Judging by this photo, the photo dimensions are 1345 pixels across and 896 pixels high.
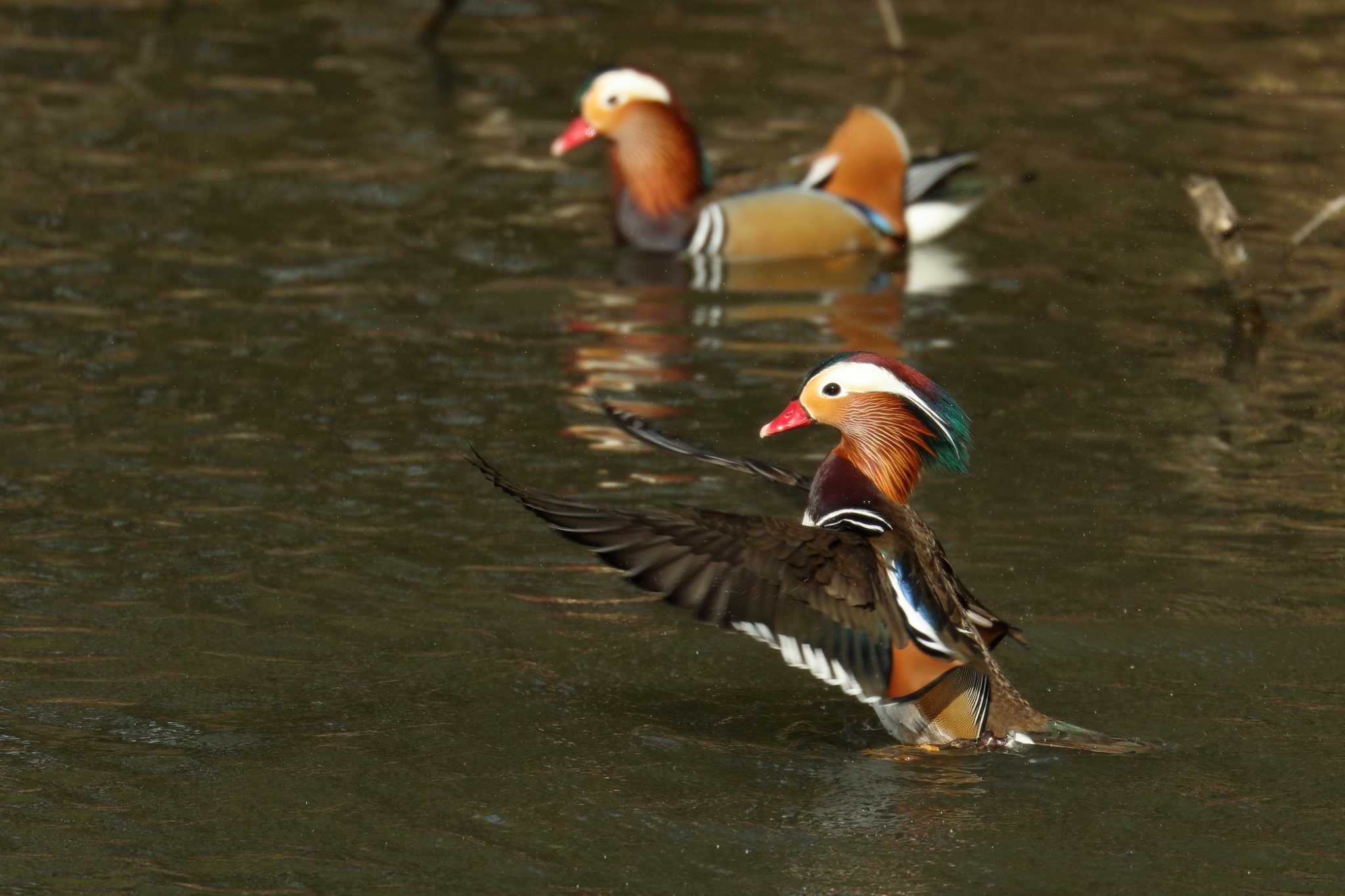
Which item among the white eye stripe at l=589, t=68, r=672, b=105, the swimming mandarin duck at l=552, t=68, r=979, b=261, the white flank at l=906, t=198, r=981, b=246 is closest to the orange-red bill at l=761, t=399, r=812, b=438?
Result: the swimming mandarin duck at l=552, t=68, r=979, b=261

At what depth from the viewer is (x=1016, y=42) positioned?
1684 centimetres

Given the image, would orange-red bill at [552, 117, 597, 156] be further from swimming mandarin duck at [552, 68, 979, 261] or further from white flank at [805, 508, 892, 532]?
white flank at [805, 508, 892, 532]

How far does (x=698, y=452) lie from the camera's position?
223 inches

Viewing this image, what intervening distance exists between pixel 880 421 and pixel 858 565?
23.1 inches

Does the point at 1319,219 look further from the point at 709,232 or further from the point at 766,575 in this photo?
the point at 766,575

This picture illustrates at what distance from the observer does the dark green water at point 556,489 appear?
5.05 metres

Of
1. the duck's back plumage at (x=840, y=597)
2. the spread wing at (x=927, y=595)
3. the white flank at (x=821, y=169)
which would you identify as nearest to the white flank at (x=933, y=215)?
the white flank at (x=821, y=169)

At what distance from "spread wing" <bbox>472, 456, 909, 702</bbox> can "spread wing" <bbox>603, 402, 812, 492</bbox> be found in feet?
1.54

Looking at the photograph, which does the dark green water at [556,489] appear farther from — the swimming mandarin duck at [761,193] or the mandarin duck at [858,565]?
the swimming mandarin duck at [761,193]

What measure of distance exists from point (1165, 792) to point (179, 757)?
8.37 feet

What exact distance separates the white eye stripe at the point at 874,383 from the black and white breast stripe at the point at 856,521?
306mm

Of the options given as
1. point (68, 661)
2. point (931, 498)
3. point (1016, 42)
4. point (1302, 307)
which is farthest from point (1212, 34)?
point (68, 661)

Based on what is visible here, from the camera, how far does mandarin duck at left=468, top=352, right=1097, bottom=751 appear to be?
5.01 m

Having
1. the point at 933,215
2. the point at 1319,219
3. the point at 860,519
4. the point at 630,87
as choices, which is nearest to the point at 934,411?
the point at 860,519
